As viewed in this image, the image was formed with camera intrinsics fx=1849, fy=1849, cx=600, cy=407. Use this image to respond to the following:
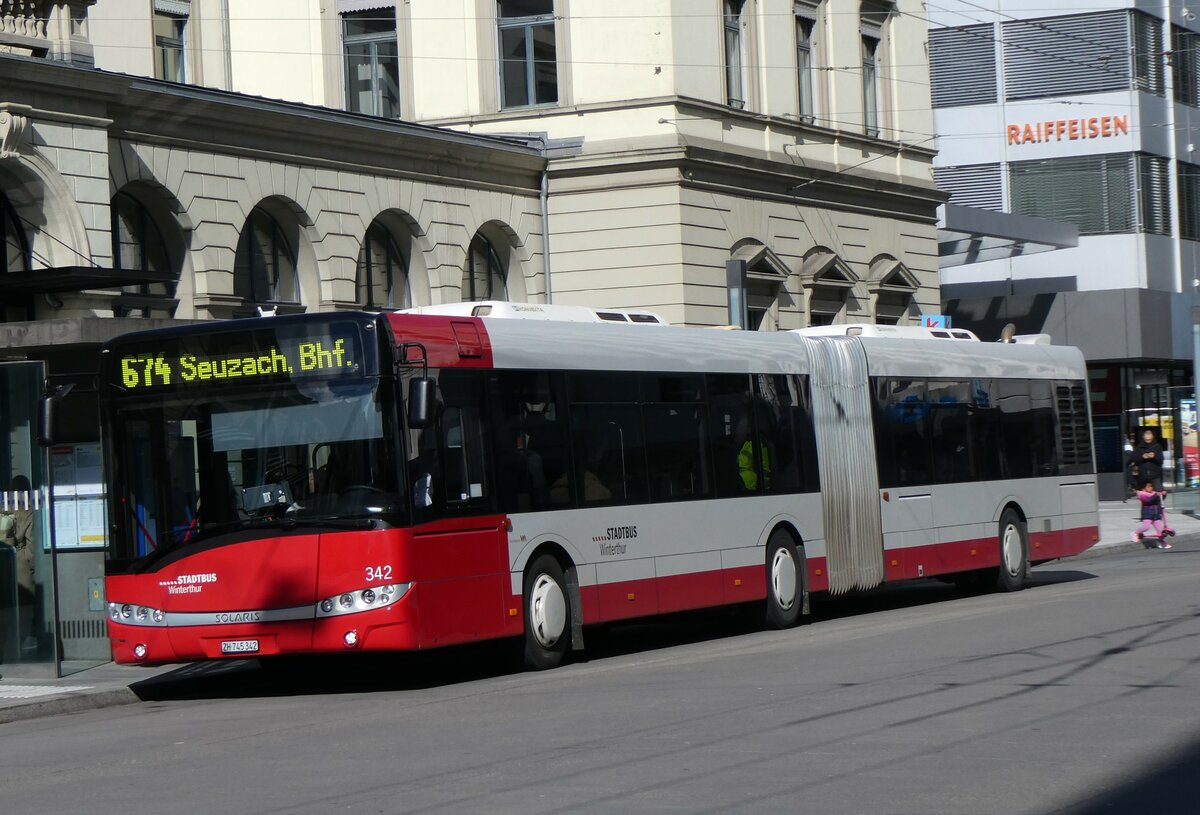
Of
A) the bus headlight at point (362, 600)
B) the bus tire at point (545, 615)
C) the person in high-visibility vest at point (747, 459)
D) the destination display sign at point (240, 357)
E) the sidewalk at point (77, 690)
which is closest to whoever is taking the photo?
the bus headlight at point (362, 600)

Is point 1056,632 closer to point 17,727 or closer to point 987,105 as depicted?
point 17,727

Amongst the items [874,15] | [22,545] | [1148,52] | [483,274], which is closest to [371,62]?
[483,274]

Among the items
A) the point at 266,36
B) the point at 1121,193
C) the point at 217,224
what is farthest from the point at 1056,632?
the point at 1121,193

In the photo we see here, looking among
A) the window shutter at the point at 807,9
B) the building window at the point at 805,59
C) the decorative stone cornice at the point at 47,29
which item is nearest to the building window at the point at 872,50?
the window shutter at the point at 807,9

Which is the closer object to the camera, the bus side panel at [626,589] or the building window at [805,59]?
the bus side panel at [626,589]

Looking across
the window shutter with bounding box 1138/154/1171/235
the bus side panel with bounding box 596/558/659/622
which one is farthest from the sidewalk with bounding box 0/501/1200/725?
the window shutter with bounding box 1138/154/1171/235

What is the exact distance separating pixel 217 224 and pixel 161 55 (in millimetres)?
6215

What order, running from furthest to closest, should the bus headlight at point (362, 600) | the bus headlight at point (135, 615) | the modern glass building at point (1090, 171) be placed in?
the modern glass building at point (1090, 171) → the bus headlight at point (135, 615) → the bus headlight at point (362, 600)

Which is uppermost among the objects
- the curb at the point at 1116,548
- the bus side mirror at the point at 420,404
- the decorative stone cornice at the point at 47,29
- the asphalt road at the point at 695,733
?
the decorative stone cornice at the point at 47,29

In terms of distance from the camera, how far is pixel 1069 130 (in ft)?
155

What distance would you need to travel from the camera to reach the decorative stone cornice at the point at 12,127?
2016 centimetres

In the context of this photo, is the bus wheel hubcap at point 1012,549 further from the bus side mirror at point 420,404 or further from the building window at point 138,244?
the building window at point 138,244

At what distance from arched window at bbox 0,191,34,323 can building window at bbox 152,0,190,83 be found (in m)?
8.47

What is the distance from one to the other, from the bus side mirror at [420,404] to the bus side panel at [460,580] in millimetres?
895
